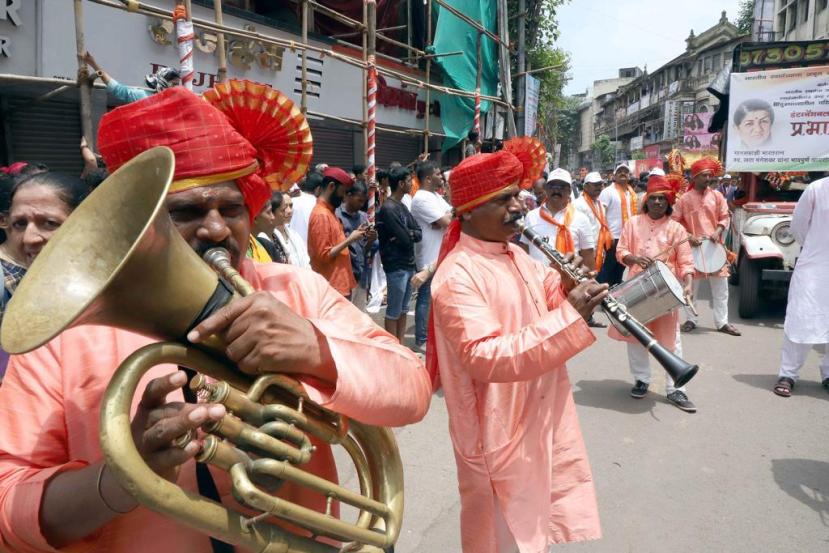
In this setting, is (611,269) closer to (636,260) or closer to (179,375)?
(636,260)

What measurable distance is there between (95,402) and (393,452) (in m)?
0.58

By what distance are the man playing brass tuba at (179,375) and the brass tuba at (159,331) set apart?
34 mm

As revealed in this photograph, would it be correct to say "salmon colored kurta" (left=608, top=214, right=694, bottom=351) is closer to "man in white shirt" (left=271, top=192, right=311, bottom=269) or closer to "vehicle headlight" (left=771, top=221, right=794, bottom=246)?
"vehicle headlight" (left=771, top=221, right=794, bottom=246)

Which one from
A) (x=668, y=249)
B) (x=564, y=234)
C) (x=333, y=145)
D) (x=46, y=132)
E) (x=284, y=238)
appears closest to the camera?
(x=284, y=238)

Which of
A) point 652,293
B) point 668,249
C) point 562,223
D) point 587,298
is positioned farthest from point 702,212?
point 587,298

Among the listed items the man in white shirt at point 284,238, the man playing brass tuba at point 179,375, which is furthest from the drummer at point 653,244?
the man playing brass tuba at point 179,375

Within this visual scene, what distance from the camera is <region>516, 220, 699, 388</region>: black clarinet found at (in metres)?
2.08

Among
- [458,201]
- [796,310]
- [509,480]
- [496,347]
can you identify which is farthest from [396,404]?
[796,310]

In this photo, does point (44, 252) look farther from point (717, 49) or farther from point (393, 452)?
point (717, 49)

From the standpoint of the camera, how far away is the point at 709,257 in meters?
6.30

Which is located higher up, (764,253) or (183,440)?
(183,440)

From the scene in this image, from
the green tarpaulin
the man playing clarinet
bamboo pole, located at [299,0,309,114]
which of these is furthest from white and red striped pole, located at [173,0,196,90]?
the green tarpaulin

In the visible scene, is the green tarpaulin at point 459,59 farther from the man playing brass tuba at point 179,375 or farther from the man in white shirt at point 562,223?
the man playing brass tuba at point 179,375

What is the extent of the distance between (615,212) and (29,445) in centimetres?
799
